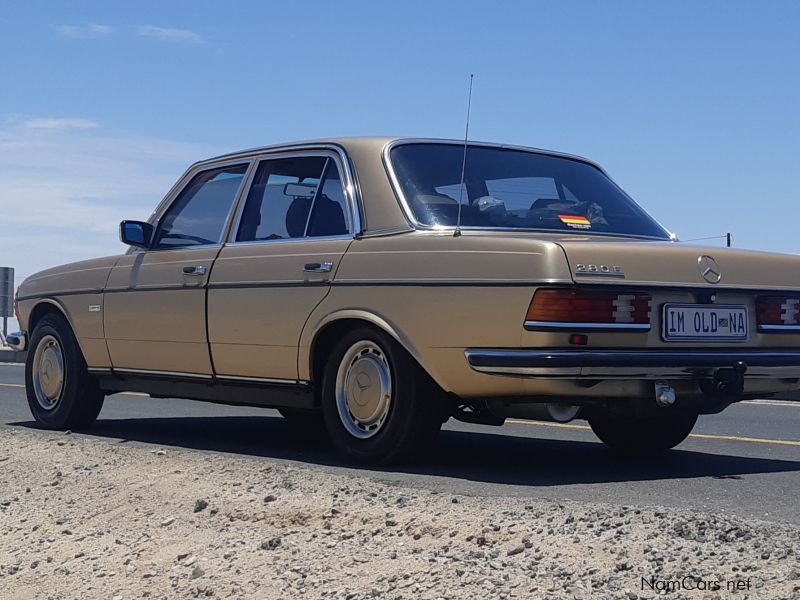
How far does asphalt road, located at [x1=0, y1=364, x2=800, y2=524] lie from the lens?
6.38m

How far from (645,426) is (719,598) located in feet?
12.9

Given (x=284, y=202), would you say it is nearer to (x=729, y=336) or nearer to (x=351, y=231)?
(x=351, y=231)

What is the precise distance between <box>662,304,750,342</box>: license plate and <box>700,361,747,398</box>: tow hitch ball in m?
0.17

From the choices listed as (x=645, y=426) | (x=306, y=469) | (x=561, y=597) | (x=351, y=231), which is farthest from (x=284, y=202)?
(x=561, y=597)

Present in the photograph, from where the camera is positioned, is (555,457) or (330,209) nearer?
(330,209)

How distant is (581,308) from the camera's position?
6.47 meters

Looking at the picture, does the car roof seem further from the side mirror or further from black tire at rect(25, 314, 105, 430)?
black tire at rect(25, 314, 105, 430)

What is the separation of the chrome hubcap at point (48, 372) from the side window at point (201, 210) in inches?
49.5

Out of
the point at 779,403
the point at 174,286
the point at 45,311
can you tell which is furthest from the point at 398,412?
the point at 779,403

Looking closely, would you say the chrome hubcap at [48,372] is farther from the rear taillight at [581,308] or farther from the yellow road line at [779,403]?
the yellow road line at [779,403]

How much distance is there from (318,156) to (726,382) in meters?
2.73

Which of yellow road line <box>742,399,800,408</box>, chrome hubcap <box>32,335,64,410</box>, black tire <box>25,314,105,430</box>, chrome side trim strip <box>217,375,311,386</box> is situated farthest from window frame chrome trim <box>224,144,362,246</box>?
yellow road line <box>742,399,800,408</box>

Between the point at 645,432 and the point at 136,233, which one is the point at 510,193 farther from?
the point at 136,233

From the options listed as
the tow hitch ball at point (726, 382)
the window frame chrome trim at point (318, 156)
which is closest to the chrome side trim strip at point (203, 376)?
the window frame chrome trim at point (318, 156)
